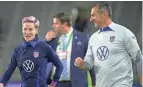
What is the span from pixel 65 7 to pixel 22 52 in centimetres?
853

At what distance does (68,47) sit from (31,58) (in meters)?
1.38

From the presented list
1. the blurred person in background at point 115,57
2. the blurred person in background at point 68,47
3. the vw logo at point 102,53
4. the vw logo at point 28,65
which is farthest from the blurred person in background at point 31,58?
the blurred person in background at point 68,47

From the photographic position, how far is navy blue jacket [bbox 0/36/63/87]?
4641mm

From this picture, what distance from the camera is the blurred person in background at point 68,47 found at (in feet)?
19.4

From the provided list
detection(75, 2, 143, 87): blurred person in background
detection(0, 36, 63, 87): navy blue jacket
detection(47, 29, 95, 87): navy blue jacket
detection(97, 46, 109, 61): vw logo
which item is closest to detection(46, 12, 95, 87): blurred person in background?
detection(47, 29, 95, 87): navy blue jacket

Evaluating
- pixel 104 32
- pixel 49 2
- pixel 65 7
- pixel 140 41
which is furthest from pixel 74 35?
pixel 49 2

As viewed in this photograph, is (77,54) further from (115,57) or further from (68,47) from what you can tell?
(115,57)

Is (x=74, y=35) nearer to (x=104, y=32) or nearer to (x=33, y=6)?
(x=104, y=32)

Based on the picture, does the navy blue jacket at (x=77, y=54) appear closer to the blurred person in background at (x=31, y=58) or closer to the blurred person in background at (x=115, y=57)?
the blurred person in background at (x=31, y=58)

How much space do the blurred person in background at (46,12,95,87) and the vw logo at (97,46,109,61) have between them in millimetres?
1307

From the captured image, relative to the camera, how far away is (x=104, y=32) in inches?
187

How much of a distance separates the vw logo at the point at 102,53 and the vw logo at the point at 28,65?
694 millimetres

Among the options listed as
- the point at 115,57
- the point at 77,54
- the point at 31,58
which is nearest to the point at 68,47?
the point at 77,54

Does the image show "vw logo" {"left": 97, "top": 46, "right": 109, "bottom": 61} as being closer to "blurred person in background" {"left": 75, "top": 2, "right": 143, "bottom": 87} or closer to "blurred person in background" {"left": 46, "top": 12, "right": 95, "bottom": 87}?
"blurred person in background" {"left": 75, "top": 2, "right": 143, "bottom": 87}
